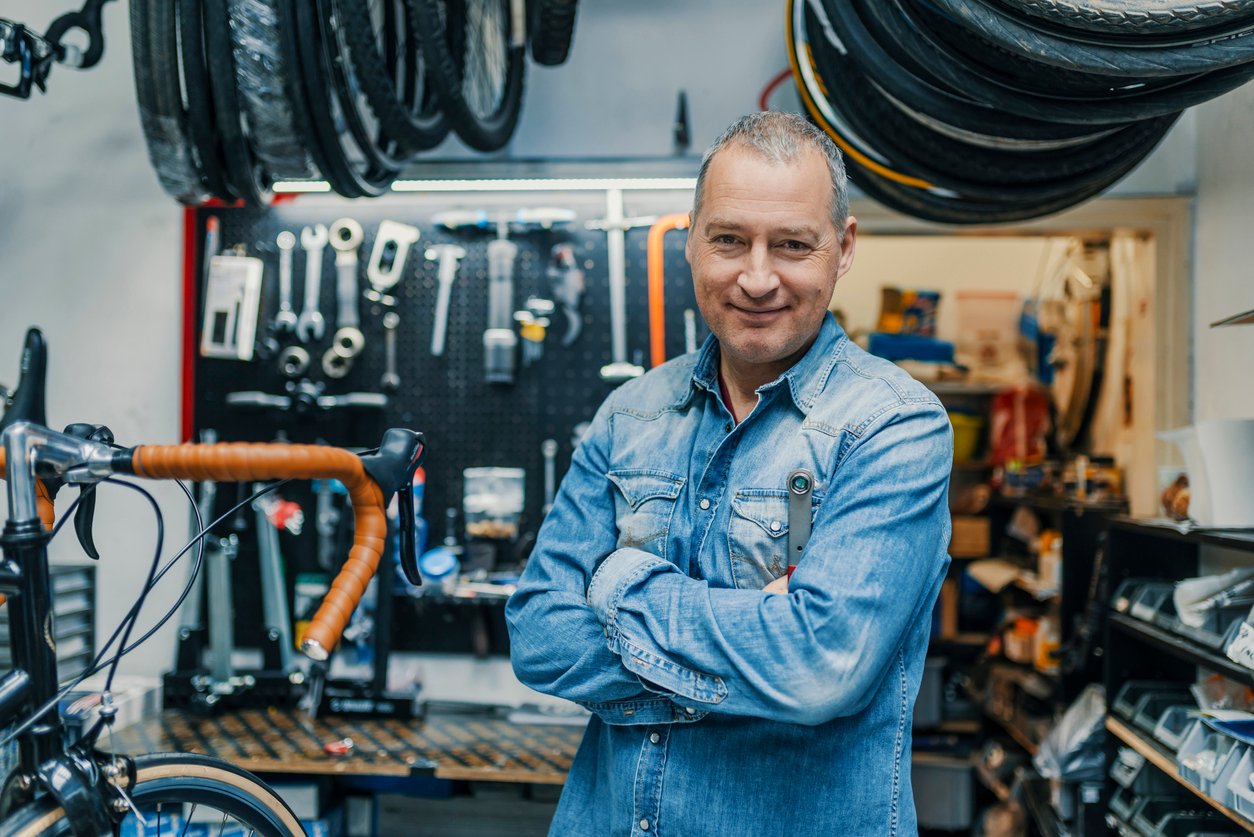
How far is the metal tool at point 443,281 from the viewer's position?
299cm

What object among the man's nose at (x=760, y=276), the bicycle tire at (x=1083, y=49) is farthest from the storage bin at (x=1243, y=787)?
the man's nose at (x=760, y=276)

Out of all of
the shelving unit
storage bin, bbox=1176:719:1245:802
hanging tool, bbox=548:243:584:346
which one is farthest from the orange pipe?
storage bin, bbox=1176:719:1245:802

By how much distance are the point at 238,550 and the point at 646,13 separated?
2.16 meters

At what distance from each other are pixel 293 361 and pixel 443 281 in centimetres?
53

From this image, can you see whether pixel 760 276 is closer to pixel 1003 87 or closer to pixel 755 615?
pixel 755 615

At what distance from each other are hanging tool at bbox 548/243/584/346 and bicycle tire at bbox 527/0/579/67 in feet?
1.85

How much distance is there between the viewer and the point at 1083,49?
1.68m

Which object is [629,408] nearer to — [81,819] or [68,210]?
[81,819]

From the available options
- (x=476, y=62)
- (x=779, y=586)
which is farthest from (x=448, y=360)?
(x=779, y=586)

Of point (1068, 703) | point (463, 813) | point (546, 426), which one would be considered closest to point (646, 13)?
point (546, 426)

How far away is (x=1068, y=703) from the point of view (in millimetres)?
3459

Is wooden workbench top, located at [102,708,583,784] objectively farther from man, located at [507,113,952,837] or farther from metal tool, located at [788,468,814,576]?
metal tool, located at [788,468,814,576]

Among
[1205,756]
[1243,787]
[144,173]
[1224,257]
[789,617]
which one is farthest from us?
[144,173]

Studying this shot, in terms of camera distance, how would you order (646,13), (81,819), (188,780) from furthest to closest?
(646,13), (188,780), (81,819)
